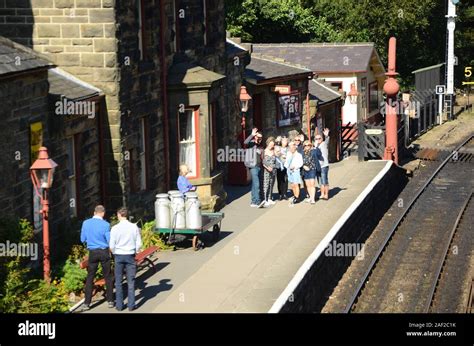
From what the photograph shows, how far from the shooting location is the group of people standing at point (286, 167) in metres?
27.4

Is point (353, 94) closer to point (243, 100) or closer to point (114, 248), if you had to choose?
point (243, 100)

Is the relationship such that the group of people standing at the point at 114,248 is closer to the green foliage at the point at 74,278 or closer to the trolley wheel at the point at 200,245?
the green foliage at the point at 74,278

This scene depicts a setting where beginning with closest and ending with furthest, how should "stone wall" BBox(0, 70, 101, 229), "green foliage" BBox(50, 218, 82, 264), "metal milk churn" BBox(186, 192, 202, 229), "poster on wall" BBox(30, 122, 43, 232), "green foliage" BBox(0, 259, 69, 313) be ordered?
"green foliage" BBox(0, 259, 69, 313) → "stone wall" BBox(0, 70, 101, 229) → "poster on wall" BBox(30, 122, 43, 232) → "green foliage" BBox(50, 218, 82, 264) → "metal milk churn" BBox(186, 192, 202, 229)

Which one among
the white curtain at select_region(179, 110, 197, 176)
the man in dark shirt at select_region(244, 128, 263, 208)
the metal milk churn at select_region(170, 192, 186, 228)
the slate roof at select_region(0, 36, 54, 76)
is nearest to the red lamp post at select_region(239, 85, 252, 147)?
the man in dark shirt at select_region(244, 128, 263, 208)

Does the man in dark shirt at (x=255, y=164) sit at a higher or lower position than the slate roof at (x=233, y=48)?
lower

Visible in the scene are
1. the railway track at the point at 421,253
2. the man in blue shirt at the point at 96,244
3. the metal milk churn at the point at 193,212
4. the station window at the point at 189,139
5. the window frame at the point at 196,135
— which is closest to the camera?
the man in blue shirt at the point at 96,244

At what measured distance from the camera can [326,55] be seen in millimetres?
51906

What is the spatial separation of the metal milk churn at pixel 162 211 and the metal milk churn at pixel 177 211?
0.08 metres

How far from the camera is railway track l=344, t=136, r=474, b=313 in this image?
2361 cm

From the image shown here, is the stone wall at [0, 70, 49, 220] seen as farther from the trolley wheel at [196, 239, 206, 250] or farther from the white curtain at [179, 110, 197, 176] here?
the white curtain at [179, 110, 197, 176]

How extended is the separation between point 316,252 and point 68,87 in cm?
564

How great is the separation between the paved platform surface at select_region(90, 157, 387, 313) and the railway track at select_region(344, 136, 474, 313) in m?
1.47

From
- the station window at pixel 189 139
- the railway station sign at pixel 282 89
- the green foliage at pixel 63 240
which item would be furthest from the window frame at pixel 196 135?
the railway station sign at pixel 282 89

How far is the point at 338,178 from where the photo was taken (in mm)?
33406
